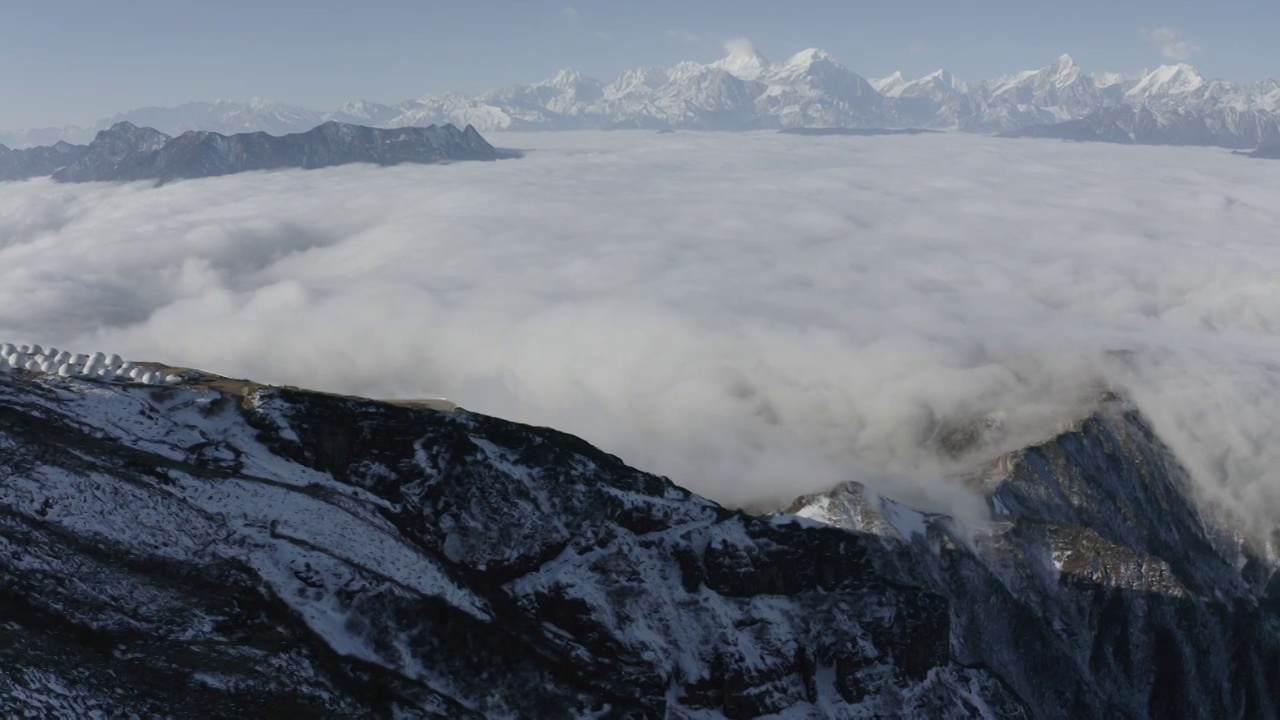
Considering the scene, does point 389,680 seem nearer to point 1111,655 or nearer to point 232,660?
point 232,660

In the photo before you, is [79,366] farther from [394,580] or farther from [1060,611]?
[1060,611]

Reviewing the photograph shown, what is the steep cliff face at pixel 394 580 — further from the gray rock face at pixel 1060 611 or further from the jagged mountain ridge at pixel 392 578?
the gray rock face at pixel 1060 611

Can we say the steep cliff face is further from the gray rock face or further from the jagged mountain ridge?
the gray rock face

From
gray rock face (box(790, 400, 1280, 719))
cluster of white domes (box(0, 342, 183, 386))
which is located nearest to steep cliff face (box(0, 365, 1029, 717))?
cluster of white domes (box(0, 342, 183, 386))

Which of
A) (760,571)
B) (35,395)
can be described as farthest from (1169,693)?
(35,395)

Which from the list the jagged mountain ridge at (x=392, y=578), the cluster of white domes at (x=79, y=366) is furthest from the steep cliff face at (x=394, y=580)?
the cluster of white domes at (x=79, y=366)

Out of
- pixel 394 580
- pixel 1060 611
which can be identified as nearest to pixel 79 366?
pixel 394 580
